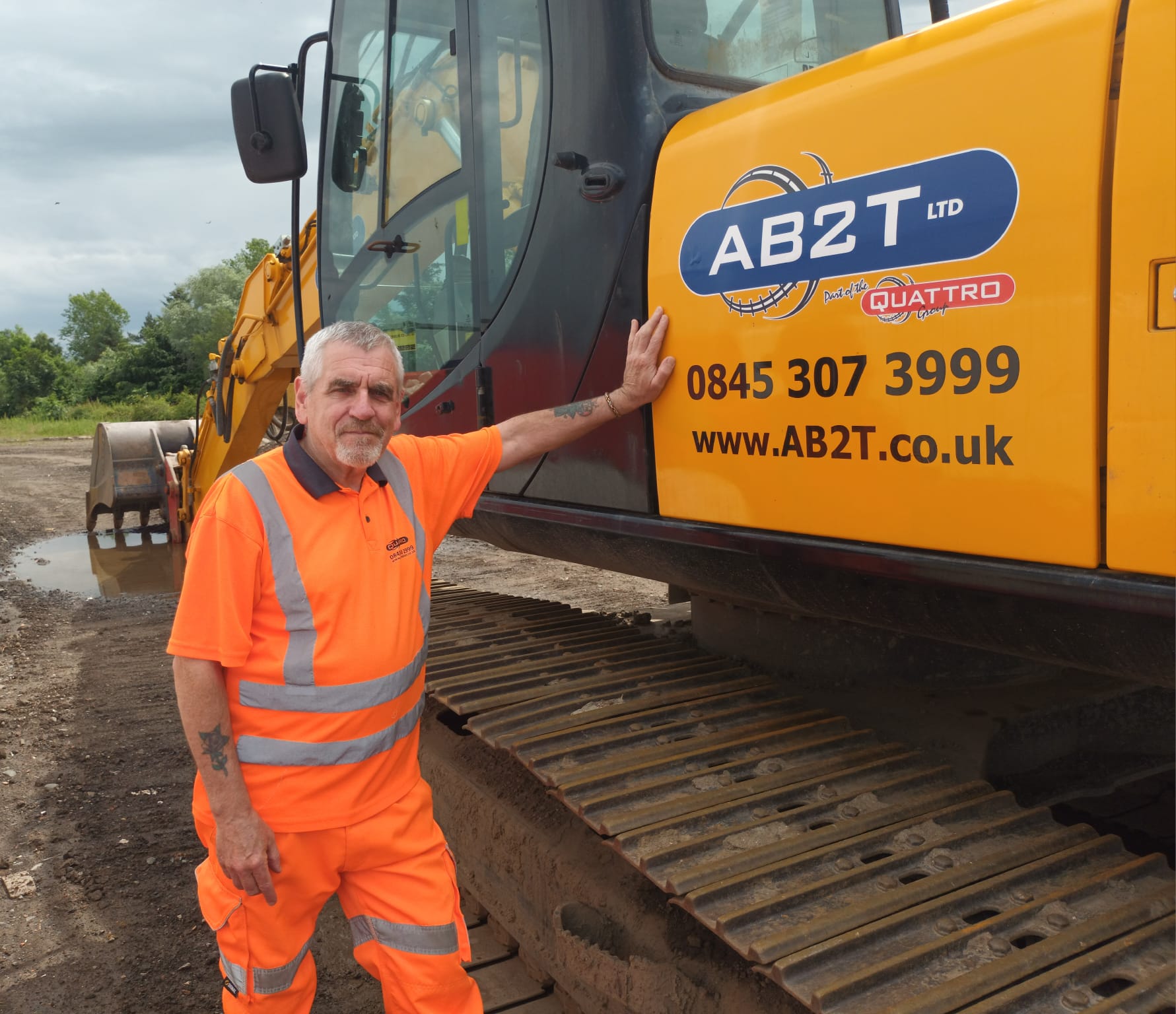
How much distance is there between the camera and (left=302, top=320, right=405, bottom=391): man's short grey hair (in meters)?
2.26

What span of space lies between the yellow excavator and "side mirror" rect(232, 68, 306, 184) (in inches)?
0.5

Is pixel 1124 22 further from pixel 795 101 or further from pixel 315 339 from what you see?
pixel 315 339

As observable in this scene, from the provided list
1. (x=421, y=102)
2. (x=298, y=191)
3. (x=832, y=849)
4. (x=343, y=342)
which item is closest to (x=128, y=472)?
(x=298, y=191)

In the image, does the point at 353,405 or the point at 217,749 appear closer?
the point at 217,749

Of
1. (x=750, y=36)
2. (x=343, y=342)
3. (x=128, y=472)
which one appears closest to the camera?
(x=343, y=342)

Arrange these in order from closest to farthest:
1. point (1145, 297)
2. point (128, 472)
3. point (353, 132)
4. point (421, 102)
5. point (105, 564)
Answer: point (1145, 297), point (421, 102), point (353, 132), point (105, 564), point (128, 472)

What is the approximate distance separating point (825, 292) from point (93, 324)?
75.3 meters

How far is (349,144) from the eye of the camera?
3.64 meters

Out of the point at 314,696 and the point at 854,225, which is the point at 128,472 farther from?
the point at 854,225

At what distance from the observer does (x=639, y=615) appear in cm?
365

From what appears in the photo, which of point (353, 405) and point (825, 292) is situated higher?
point (825, 292)

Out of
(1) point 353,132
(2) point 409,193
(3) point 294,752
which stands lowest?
(3) point 294,752

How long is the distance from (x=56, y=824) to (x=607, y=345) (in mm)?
3015

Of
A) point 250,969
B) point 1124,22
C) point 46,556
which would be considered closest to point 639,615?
point 250,969
